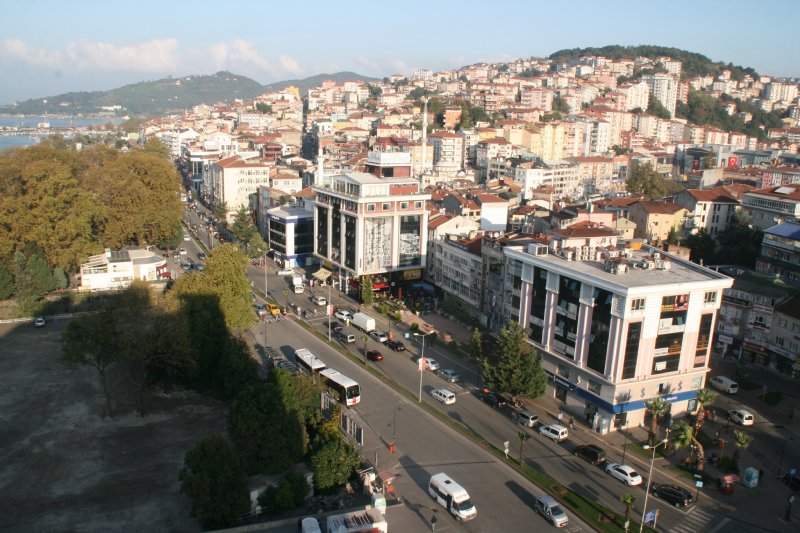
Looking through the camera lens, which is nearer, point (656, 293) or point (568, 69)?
point (656, 293)

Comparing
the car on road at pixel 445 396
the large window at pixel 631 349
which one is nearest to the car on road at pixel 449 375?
the car on road at pixel 445 396

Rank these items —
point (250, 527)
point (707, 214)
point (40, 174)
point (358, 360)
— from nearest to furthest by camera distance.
A: 1. point (250, 527)
2. point (358, 360)
3. point (40, 174)
4. point (707, 214)

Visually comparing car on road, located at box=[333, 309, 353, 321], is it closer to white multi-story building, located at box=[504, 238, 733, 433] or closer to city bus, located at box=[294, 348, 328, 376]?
city bus, located at box=[294, 348, 328, 376]

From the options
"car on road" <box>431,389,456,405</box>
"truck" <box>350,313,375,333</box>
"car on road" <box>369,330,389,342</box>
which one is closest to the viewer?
"car on road" <box>431,389,456,405</box>

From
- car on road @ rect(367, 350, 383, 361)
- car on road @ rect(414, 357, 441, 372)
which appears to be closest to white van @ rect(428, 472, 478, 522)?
car on road @ rect(414, 357, 441, 372)

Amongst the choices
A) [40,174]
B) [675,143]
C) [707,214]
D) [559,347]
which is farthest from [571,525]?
[675,143]

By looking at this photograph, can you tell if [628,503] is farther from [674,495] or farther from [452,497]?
[452,497]

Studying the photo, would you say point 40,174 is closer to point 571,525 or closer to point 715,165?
point 571,525
